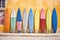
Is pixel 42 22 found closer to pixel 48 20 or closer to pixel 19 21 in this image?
pixel 48 20

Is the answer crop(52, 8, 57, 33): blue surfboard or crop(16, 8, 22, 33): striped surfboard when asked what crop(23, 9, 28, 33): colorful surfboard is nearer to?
crop(16, 8, 22, 33): striped surfboard

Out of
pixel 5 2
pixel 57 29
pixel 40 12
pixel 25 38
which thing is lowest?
pixel 25 38

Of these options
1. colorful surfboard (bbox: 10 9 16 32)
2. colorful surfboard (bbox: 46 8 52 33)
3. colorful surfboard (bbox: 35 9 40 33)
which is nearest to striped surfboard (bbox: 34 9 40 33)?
colorful surfboard (bbox: 35 9 40 33)

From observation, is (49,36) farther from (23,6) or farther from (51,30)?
(23,6)

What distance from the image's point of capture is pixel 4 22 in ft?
5.79

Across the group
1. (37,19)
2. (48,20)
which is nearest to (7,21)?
(37,19)

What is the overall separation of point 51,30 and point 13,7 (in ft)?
2.09

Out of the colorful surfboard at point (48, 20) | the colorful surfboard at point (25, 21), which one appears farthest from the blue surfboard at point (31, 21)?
the colorful surfboard at point (48, 20)

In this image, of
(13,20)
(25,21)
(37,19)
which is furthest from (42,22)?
(13,20)

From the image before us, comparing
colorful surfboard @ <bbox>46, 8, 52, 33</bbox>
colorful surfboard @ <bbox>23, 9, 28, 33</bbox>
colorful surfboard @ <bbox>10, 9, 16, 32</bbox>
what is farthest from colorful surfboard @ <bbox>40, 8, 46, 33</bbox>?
colorful surfboard @ <bbox>10, 9, 16, 32</bbox>

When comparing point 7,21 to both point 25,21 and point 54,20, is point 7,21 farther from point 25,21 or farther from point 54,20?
point 54,20

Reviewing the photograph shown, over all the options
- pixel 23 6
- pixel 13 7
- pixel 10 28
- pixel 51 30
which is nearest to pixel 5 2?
pixel 13 7

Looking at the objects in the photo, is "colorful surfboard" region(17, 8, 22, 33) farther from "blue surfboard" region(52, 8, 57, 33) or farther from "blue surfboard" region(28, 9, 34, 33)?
"blue surfboard" region(52, 8, 57, 33)

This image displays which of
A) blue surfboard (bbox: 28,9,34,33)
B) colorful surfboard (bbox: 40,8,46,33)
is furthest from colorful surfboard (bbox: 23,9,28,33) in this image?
colorful surfboard (bbox: 40,8,46,33)
